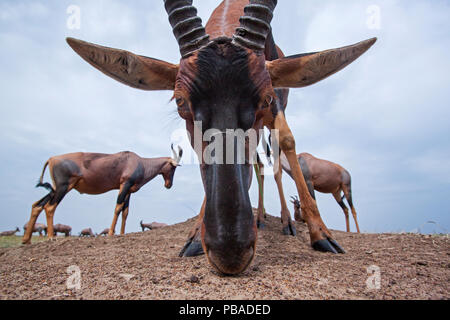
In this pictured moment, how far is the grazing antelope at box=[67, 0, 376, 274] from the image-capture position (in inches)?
70.2

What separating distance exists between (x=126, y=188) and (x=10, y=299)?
975 centimetres

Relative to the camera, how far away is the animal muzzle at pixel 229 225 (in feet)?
5.70

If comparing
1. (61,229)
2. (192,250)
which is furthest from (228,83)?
(61,229)

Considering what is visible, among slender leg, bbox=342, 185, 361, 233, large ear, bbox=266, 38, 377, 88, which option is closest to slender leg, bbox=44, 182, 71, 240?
large ear, bbox=266, 38, 377, 88

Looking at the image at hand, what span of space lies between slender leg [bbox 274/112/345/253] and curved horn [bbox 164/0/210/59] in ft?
6.33

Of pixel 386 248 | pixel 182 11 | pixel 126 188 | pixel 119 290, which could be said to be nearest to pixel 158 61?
pixel 182 11

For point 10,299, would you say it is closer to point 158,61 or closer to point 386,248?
point 158,61

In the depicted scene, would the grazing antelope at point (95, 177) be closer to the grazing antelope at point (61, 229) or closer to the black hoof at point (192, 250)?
the black hoof at point (192, 250)

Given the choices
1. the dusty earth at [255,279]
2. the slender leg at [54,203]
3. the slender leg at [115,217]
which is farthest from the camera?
the slender leg at [115,217]

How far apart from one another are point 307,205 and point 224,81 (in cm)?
→ 213

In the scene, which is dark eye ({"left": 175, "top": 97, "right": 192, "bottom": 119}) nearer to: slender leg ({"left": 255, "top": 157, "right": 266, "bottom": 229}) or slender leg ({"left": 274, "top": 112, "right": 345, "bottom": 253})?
slender leg ({"left": 274, "top": 112, "right": 345, "bottom": 253})

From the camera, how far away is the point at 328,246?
10.2 feet

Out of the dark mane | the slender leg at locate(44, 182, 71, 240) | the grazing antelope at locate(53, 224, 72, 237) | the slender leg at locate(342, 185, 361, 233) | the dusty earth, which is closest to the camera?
the dusty earth

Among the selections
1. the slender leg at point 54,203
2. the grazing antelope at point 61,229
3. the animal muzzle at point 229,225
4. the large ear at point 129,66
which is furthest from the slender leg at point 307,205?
the grazing antelope at point 61,229
